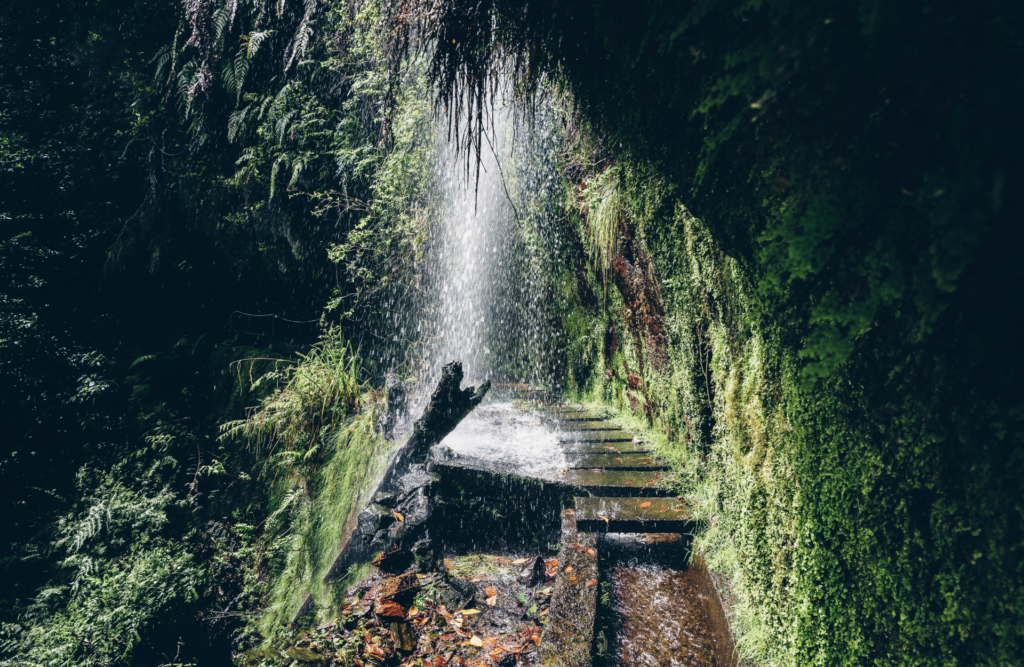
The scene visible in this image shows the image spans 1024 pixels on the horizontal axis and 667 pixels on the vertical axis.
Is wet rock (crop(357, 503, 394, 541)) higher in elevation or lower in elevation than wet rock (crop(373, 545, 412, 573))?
higher

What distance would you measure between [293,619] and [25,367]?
5.71 m

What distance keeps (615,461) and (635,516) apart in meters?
0.91

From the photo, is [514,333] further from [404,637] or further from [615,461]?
[404,637]

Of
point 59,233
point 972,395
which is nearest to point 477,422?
point 972,395

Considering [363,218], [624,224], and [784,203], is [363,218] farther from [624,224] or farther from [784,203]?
[784,203]

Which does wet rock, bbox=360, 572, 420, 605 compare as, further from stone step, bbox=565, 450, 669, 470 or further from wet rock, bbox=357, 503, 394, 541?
stone step, bbox=565, 450, 669, 470

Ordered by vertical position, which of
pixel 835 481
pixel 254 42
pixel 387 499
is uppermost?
pixel 254 42

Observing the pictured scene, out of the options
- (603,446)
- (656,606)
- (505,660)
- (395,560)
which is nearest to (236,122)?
(395,560)

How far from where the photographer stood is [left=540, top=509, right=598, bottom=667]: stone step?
224 cm

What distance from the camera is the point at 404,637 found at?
3258 millimetres

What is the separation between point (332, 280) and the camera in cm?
798

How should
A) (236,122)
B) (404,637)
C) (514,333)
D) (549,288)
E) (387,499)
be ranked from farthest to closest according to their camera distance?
1. (514,333)
2. (549,288)
3. (236,122)
4. (387,499)
5. (404,637)

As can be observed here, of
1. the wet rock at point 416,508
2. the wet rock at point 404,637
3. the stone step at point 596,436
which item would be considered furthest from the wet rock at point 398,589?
the stone step at point 596,436

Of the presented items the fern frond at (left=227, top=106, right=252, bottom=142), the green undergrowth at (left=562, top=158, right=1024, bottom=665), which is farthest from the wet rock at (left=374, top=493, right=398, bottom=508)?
the fern frond at (left=227, top=106, right=252, bottom=142)
